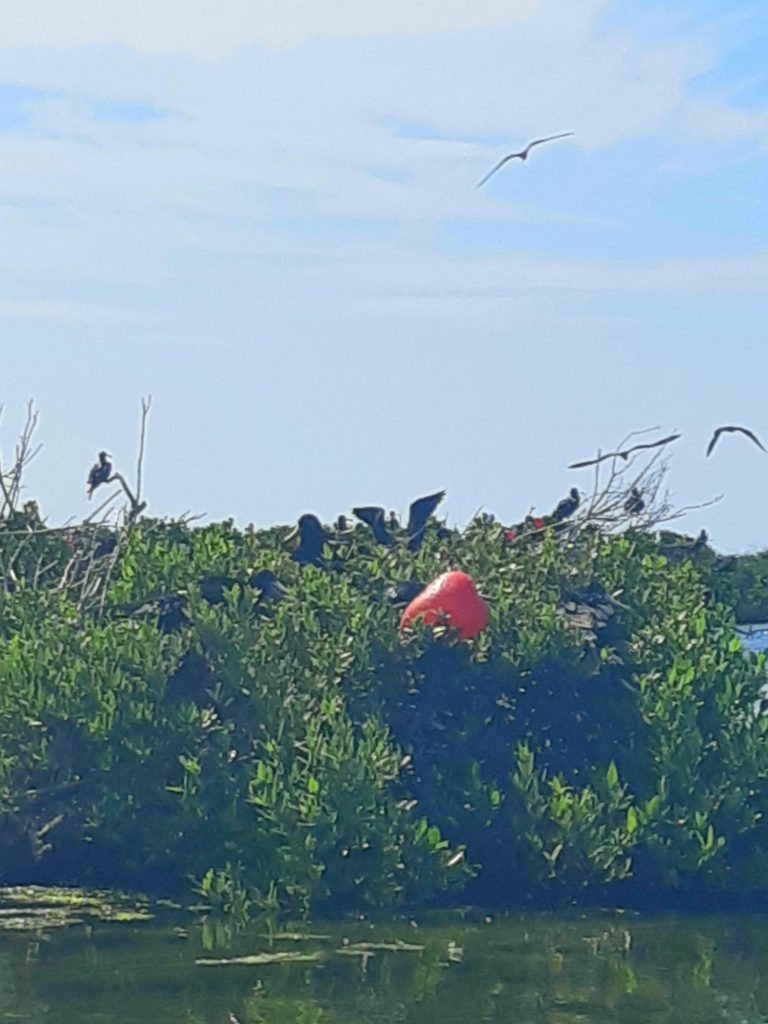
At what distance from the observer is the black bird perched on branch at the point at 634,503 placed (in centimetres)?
1260

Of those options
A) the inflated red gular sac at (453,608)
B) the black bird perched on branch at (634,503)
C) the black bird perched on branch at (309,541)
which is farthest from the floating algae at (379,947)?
the black bird perched on branch at (634,503)

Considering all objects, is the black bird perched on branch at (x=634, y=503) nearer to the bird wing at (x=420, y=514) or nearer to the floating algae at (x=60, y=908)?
the bird wing at (x=420, y=514)

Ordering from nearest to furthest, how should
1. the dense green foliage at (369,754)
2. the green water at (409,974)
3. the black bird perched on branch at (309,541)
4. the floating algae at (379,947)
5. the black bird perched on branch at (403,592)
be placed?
1. the green water at (409,974)
2. the floating algae at (379,947)
3. the dense green foliage at (369,754)
4. the black bird perched on branch at (403,592)
5. the black bird perched on branch at (309,541)

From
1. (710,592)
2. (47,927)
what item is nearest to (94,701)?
(47,927)

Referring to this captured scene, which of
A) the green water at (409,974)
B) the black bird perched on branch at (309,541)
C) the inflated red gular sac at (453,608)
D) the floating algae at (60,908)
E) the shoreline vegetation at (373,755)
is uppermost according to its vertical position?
the black bird perched on branch at (309,541)

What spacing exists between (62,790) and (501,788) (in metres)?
2.18

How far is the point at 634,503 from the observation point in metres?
12.6

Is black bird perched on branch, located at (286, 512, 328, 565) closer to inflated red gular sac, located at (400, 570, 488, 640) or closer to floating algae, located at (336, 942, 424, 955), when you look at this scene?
inflated red gular sac, located at (400, 570, 488, 640)

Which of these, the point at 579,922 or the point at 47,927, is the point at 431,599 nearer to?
the point at 579,922

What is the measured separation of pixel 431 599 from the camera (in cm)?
1015

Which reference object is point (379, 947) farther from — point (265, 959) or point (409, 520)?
point (409, 520)

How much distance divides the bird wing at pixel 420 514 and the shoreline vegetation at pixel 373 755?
1.80 meters

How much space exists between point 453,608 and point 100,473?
132 inches

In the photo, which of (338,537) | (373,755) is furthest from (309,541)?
(373,755)
